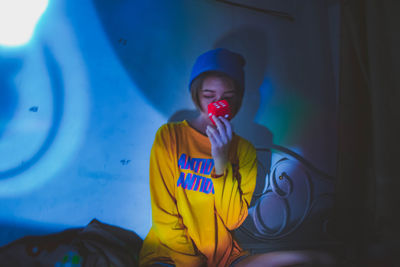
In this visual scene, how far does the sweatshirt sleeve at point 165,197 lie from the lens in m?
1.17

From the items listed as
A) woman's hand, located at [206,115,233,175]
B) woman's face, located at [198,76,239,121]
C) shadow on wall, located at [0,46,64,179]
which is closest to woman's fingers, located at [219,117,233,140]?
woman's hand, located at [206,115,233,175]

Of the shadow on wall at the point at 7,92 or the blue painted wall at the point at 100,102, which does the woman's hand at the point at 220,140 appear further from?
the shadow on wall at the point at 7,92

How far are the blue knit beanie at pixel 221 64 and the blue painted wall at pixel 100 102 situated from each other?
48 mm

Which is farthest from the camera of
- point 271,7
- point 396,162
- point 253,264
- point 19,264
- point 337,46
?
point 337,46

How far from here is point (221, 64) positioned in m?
1.31

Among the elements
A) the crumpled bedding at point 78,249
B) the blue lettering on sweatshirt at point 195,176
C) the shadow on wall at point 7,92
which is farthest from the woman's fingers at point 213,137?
the shadow on wall at point 7,92

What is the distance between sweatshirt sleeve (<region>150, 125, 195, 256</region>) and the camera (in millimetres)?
1166

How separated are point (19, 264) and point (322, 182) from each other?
1695mm

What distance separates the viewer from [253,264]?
1197 mm

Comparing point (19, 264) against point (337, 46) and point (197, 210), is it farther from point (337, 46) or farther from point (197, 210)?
point (337, 46)

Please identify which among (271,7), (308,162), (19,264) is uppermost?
(271,7)

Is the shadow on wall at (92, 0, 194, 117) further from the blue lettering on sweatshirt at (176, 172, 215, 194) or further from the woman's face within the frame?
the blue lettering on sweatshirt at (176, 172, 215, 194)

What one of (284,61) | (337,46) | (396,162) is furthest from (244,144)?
(337,46)

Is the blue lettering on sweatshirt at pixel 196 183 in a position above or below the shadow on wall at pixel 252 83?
below
